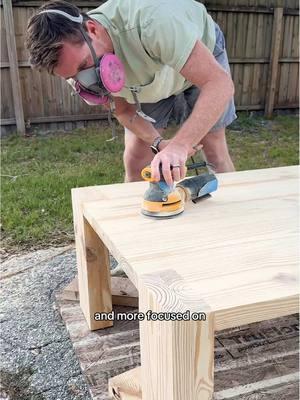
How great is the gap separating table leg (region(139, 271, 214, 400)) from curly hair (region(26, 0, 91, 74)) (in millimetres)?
795

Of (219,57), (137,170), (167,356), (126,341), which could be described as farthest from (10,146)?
(167,356)

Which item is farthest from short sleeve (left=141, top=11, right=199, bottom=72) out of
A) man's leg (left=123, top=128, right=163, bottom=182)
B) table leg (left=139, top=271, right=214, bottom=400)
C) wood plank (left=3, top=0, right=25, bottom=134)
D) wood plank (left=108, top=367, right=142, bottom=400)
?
wood plank (left=3, top=0, right=25, bottom=134)

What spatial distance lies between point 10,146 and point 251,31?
11.5 feet

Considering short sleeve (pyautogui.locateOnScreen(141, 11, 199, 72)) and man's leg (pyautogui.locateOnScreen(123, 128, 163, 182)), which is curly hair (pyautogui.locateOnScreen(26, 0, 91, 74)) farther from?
man's leg (pyautogui.locateOnScreen(123, 128, 163, 182))

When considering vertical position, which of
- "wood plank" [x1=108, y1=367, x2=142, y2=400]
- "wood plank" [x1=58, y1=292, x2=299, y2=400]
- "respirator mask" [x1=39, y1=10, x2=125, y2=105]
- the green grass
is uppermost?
"respirator mask" [x1=39, y1=10, x2=125, y2=105]

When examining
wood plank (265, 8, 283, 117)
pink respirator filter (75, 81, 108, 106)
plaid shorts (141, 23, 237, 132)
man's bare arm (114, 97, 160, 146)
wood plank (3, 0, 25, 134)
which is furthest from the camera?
wood plank (265, 8, 283, 117)

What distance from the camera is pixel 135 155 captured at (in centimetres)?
200

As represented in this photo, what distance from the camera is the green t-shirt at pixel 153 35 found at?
4.30 ft

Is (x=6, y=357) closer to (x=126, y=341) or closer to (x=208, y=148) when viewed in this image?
(x=126, y=341)

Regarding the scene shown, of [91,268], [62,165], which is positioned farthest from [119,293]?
[62,165]

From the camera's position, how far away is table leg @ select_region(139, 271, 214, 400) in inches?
29.4

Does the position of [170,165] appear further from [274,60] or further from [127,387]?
[274,60]

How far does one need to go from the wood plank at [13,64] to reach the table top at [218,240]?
3.63 m

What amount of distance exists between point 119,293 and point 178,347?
89cm
